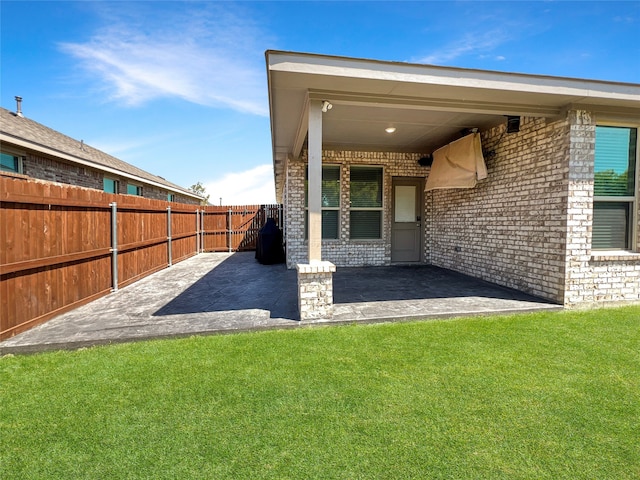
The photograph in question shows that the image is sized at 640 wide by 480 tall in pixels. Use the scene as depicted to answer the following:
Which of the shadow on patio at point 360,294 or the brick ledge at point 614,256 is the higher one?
the brick ledge at point 614,256

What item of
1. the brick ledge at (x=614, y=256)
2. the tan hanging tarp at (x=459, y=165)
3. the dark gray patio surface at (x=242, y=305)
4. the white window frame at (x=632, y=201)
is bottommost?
the dark gray patio surface at (x=242, y=305)

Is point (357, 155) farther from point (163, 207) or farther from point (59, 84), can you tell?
point (59, 84)

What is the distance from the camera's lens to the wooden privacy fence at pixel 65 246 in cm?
346

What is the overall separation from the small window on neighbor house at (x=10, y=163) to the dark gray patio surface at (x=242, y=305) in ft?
14.6

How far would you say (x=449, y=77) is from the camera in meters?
3.87

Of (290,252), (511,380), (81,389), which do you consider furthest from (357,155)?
(81,389)

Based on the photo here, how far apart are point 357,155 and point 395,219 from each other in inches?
75.9

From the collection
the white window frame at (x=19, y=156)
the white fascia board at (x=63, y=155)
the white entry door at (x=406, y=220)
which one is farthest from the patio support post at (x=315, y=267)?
the white window frame at (x=19, y=156)

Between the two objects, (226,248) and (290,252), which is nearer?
(290,252)

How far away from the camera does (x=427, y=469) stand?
1.64 m

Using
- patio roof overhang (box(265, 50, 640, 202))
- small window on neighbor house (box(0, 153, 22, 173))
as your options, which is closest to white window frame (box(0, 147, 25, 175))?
small window on neighbor house (box(0, 153, 22, 173))

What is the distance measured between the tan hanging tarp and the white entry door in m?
0.81

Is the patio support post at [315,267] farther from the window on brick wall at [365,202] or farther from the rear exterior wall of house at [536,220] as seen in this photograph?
the window on brick wall at [365,202]

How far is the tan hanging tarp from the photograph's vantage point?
245 inches
